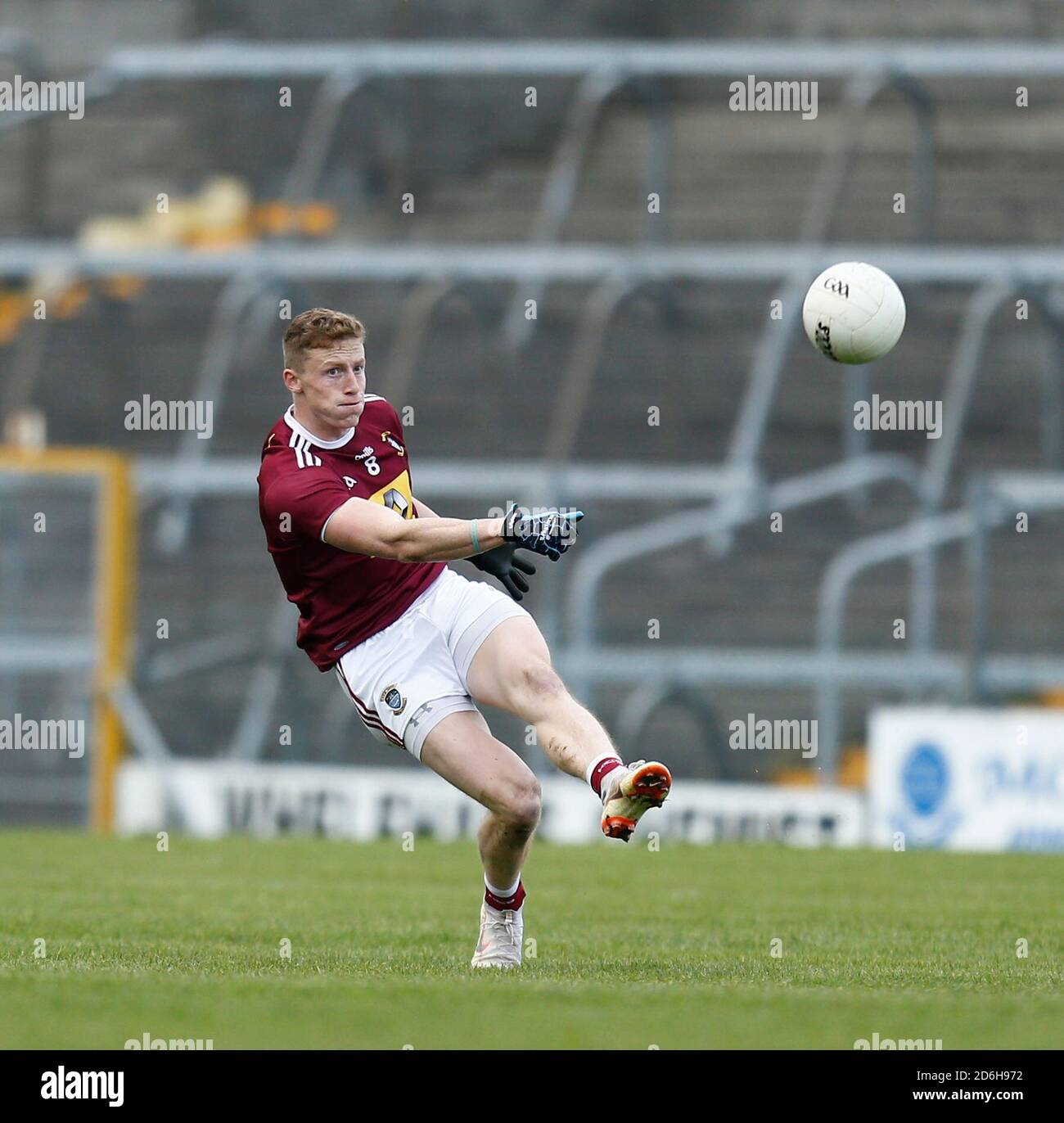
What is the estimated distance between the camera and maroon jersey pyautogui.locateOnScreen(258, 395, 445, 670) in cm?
799

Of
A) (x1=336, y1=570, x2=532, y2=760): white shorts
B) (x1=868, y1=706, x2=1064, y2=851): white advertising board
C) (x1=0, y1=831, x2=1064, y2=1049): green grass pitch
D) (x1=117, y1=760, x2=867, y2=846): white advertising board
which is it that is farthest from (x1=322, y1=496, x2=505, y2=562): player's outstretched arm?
(x1=117, y1=760, x2=867, y2=846): white advertising board

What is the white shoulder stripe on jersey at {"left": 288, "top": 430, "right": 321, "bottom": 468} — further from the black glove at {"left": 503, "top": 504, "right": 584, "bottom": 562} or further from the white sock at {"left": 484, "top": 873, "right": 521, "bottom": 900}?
the white sock at {"left": 484, "top": 873, "right": 521, "bottom": 900}

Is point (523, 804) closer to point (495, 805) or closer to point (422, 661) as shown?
point (495, 805)

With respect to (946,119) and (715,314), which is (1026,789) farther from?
(946,119)

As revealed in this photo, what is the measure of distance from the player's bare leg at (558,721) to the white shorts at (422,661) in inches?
2.4

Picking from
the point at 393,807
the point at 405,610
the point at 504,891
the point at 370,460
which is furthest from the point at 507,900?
the point at 393,807

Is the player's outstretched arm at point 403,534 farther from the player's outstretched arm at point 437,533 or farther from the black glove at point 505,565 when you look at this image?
the black glove at point 505,565

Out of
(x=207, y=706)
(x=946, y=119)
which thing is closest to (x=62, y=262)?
(x=207, y=706)

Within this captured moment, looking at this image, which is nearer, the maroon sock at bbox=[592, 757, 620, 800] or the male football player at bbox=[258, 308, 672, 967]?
the maroon sock at bbox=[592, 757, 620, 800]

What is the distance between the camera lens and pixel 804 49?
67.2ft

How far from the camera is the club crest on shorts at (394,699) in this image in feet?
26.0

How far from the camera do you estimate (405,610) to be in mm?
8102

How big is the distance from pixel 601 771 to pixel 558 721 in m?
0.38

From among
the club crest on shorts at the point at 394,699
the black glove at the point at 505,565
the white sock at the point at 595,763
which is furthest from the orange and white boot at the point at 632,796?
Answer: the club crest on shorts at the point at 394,699
